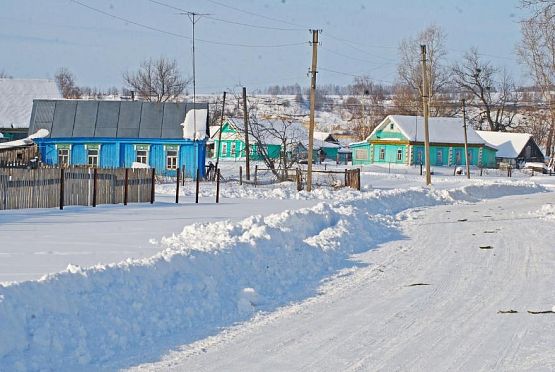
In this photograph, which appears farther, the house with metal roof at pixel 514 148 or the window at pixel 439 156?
the house with metal roof at pixel 514 148

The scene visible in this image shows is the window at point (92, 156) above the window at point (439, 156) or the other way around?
the other way around

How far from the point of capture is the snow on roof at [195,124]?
5281 centimetres

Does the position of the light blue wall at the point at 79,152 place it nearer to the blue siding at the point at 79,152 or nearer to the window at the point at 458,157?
the blue siding at the point at 79,152

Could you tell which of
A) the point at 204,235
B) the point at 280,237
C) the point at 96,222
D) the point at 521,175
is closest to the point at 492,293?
the point at 280,237

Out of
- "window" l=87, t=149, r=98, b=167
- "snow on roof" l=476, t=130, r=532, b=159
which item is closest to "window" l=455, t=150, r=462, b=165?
"snow on roof" l=476, t=130, r=532, b=159

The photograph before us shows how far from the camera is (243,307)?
10.7 meters

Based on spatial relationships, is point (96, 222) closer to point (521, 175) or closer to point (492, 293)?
point (492, 293)

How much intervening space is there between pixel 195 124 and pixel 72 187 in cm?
2854

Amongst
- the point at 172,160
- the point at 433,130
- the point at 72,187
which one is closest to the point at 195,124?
the point at 172,160

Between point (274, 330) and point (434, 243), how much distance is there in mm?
10244

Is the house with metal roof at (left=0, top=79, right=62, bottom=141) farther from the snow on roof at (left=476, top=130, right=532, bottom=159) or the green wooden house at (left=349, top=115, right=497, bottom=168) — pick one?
the snow on roof at (left=476, top=130, right=532, bottom=159)

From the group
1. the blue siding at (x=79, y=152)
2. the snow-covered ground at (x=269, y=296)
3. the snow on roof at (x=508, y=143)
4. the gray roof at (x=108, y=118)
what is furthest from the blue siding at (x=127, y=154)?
the snow on roof at (x=508, y=143)

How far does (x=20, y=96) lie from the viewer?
70.8 m

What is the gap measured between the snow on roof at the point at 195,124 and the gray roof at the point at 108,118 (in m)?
0.50
